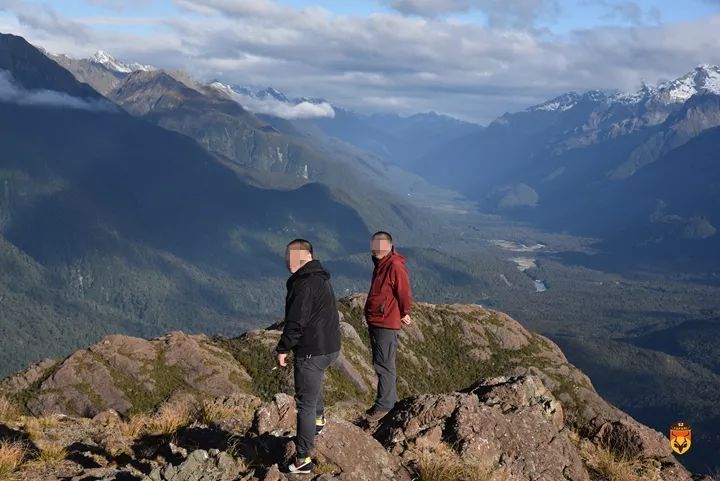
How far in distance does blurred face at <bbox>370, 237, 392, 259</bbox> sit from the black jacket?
418cm

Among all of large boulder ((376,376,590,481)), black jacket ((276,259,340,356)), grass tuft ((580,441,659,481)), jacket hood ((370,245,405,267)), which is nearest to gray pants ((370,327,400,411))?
large boulder ((376,376,590,481))

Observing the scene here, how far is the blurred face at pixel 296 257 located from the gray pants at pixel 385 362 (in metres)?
5.35

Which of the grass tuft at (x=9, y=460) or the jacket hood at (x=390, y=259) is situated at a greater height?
the jacket hood at (x=390, y=259)

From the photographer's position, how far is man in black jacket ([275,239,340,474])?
14.1 meters

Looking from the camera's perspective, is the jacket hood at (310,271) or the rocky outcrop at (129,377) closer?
the jacket hood at (310,271)

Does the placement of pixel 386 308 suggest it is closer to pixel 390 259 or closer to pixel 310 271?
pixel 390 259

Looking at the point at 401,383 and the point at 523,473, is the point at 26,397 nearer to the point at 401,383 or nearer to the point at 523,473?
the point at 401,383

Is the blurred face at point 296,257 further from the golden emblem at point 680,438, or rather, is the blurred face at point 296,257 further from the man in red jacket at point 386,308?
the golden emblem at point 680,438

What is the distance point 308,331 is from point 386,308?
4871 millimetres

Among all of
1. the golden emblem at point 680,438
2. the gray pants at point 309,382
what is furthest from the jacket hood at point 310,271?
the golden emblem at point 680,438

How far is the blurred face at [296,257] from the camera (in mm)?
14570

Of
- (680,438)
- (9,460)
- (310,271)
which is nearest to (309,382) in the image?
(310,271)

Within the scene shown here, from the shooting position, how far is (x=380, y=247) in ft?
61.2

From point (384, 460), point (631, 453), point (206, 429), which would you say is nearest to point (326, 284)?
point (384, 460)
